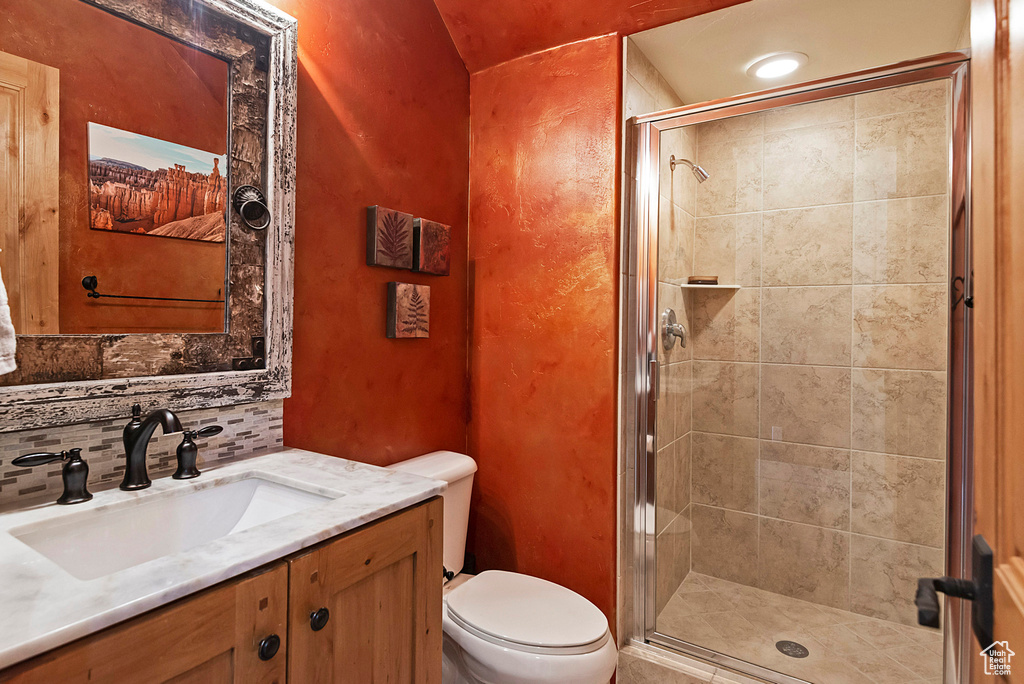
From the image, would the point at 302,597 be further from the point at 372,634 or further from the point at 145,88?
the point at 145,88

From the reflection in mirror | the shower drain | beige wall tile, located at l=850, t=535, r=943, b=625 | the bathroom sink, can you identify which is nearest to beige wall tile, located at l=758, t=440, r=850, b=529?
beige wall tile, located at l=850, t=535, r=943, b=625

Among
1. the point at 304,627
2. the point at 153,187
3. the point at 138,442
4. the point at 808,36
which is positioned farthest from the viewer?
the point at 808,36

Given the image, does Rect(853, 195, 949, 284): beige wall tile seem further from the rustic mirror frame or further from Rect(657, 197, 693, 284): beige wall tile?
the rustic mirror frame

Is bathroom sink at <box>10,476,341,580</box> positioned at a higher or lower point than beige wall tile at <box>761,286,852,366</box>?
lower

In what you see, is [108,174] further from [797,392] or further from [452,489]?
[797,392]

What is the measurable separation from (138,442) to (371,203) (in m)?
0.89

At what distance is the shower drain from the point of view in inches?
68.0

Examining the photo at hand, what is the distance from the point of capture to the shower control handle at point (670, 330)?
6.00ft

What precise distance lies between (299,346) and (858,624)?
2.01 meters

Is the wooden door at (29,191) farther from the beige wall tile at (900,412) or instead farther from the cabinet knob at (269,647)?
the beige wall tile at (900,412)

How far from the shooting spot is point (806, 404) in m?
1.86

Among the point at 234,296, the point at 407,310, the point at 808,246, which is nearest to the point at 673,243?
the point at 808,246

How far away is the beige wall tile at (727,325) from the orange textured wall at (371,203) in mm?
846

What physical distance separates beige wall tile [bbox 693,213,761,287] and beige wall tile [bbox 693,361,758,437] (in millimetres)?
305
